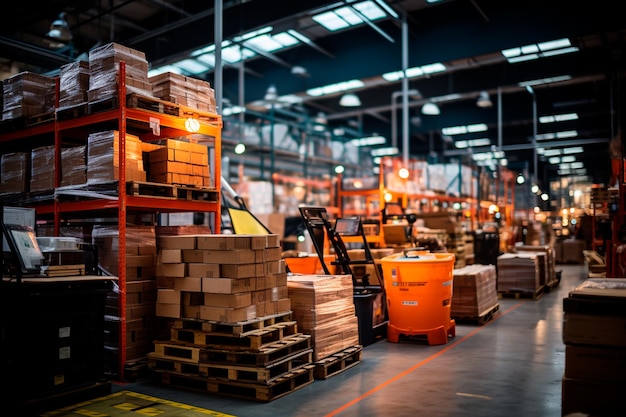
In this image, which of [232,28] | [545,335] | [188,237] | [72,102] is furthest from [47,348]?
[232,28]

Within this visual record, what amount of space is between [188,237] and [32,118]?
307 cm

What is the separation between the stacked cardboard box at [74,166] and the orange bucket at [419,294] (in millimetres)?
4212

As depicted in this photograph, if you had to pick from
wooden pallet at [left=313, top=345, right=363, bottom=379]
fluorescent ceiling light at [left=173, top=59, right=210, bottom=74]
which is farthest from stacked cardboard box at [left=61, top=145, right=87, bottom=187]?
fluorescent ceiling light at [left=173, top=59, right=210, bottom=74]

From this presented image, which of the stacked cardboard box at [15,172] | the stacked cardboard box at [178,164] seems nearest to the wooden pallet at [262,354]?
the stacked cardboard box at [178,164]

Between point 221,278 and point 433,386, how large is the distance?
8.14 ft

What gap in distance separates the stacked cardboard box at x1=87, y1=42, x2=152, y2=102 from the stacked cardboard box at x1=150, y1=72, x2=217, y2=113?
0.71ft

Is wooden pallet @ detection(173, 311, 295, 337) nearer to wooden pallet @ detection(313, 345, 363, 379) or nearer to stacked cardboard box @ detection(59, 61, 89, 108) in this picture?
wooden pallet @ detection(313, 345, 363, 379)

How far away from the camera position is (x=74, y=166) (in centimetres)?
670

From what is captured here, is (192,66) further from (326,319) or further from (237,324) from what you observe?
(237,324)

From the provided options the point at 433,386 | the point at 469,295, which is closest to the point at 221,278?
the point at 433,386

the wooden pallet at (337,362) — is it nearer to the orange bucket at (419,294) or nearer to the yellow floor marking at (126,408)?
the orange bucket at (419,294)

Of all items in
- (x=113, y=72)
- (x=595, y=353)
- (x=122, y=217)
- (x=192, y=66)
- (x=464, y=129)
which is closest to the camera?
(x=595, y=353)

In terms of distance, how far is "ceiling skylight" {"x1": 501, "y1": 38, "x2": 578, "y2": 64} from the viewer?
1683 cm

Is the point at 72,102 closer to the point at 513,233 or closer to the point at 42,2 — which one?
the point at 42,2
